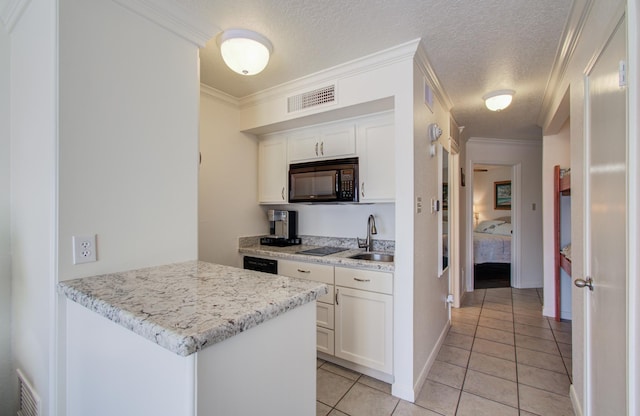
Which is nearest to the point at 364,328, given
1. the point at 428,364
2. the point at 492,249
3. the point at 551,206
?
the point at 428,364

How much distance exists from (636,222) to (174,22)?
2.22 meters

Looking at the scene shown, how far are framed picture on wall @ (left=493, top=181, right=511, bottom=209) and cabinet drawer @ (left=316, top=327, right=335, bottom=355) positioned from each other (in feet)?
21.8

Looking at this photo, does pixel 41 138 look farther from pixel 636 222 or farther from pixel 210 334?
pixel 636 222

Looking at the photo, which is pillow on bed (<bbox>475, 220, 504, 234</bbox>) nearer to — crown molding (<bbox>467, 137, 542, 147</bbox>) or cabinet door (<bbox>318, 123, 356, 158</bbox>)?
crown molding (<bbox>467, 137, 542, 147</bbox>)

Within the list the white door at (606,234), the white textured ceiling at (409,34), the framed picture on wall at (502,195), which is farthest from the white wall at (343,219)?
the framed picture on wall at (502,195)

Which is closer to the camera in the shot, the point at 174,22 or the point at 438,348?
the point at 174,22

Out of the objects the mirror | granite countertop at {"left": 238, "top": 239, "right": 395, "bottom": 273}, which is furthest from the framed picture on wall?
granite countertop at {"left": 238, "top": 239, "right": 395, "bottom": 273}

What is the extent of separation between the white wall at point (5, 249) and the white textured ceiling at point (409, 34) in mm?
1095

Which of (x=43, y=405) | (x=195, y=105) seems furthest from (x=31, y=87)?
(x=43, y=405)

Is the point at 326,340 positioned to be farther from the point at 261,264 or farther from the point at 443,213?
the point at 443,213

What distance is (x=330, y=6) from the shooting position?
5.13ft

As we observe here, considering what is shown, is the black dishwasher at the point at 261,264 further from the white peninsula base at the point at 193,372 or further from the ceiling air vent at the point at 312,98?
the white peninsula base at the point at 193,372

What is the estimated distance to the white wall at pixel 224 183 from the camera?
2.69 metres

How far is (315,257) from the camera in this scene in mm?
2441
